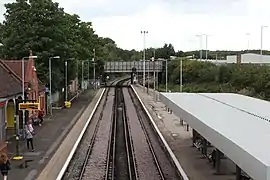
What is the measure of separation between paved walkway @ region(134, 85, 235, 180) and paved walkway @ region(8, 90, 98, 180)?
7467 mm

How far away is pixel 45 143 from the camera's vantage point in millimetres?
34469

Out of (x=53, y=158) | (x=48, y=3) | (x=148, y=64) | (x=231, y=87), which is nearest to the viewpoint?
(x=53, y=158)

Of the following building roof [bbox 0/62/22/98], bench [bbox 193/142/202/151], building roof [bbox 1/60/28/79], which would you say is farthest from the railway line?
building roof [bbox 1/60/28/79]

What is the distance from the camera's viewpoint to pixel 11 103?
40.2 metres

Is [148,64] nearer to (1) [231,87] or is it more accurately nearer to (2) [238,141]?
(1) [231,87]

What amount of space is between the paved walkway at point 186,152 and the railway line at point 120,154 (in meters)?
0.75

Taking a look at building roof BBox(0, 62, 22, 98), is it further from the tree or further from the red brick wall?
the tree

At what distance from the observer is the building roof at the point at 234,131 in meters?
13.4

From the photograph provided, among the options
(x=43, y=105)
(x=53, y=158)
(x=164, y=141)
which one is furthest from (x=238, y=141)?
(x=43, y=105)

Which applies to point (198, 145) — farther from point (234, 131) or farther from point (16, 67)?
point (16, 67)

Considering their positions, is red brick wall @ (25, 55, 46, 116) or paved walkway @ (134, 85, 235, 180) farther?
red brick wall @ (25, 55, 46, 116)

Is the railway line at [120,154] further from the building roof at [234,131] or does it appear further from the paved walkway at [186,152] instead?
the building roof at [234,131]

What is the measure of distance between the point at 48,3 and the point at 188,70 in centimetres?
4391

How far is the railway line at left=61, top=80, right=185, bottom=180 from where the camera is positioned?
25.8 meters
